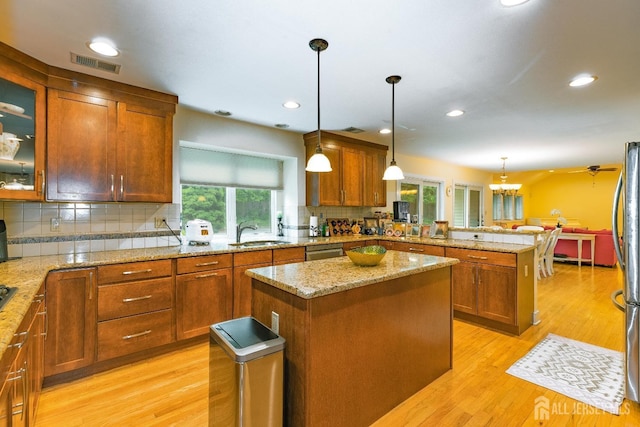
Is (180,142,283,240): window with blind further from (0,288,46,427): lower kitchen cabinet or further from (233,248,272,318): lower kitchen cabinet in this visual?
(0,288,46,427): lower kitchen cabinet

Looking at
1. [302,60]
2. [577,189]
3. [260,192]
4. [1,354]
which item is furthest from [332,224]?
[577,189]

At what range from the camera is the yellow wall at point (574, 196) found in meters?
9.30

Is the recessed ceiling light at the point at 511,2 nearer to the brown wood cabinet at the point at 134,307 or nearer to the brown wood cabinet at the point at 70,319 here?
the brown wood cabinet at the point at 134,307

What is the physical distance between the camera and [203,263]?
2875 millimetres

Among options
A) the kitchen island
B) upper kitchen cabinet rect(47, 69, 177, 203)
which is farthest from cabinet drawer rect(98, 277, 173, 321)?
the kitchen island

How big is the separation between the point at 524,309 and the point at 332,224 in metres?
2.64

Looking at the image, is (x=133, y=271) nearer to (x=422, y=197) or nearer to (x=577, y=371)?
(x=577, y=371)

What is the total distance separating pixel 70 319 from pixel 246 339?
5.30ft

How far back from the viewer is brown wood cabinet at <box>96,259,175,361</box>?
239 cm

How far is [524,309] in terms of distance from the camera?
3.20 meters

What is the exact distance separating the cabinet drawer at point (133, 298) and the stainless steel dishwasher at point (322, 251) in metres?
1.56

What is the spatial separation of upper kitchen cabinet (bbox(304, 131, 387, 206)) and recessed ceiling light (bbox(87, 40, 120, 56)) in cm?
244

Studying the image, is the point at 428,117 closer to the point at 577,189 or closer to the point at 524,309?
the point at 524,309

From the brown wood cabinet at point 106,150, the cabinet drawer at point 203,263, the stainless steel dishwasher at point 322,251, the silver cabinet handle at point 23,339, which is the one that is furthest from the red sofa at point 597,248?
the silver cabinet handle at point 23,339
